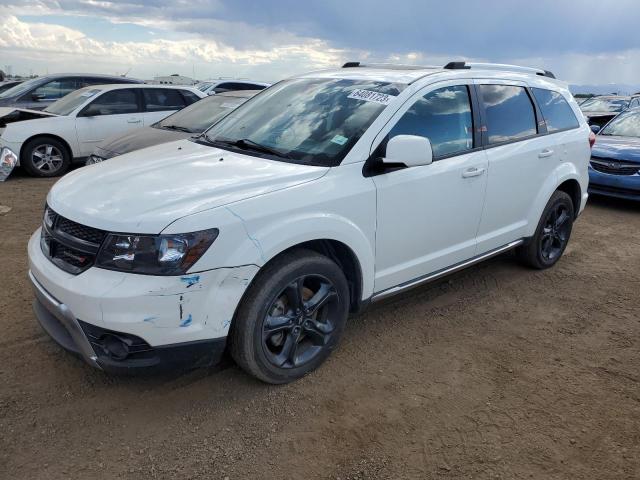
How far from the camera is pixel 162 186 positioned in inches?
111

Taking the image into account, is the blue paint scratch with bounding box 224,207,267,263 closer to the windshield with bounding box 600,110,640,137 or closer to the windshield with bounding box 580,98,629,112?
the windshield with bounding box 600,110,640,137

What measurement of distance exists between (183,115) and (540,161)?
499 centimetres

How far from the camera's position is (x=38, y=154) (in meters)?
8.62

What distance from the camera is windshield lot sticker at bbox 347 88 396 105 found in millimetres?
3365

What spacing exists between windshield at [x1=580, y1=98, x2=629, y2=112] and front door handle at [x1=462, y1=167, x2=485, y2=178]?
1193 cm

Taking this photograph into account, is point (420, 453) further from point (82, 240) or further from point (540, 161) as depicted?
point (540, 161)

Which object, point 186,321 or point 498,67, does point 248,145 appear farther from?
point 498,67

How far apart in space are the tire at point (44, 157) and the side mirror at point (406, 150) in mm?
7442

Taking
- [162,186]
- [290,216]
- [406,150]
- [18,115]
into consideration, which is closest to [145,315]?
[162,186]

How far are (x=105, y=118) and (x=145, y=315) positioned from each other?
24.5ft

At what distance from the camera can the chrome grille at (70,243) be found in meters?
2.59

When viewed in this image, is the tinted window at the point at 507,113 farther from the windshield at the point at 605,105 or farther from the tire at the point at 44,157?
the windshield at the point at 605,105

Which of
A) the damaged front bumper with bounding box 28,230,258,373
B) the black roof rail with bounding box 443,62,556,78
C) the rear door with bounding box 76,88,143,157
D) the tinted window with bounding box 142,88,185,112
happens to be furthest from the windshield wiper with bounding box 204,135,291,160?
the tinted window with bounding box 142,88,185,112

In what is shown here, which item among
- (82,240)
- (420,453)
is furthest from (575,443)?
(82,240)
